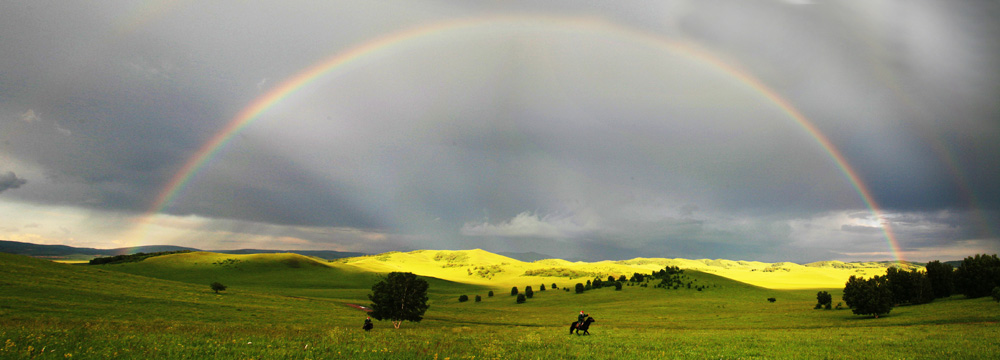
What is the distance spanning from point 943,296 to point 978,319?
137 feet

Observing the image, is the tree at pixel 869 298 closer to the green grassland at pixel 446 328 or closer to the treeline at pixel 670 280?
the green grassland at pixel 446 328

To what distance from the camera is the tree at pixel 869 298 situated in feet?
174

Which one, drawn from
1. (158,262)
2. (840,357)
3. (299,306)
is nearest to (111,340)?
(840,357)

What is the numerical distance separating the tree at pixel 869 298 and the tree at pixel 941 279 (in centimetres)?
2842

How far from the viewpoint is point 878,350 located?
22.9 meters

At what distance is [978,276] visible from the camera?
213 ft

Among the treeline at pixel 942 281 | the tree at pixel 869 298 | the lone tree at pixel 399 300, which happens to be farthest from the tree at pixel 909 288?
the lone tree at pixel 399 300

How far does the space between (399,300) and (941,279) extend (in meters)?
93.6

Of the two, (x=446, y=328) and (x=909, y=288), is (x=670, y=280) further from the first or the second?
(x=446, y=328)

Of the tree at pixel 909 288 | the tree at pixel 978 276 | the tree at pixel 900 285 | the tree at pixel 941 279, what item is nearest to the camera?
the tree at pixel 978 276

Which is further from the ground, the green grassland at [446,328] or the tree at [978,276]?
the tree at [978,276]

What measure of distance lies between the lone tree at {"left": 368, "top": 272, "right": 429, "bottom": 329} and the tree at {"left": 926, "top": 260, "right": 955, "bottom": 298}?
291 ft

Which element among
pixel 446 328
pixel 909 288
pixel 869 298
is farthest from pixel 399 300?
pixel 909 288

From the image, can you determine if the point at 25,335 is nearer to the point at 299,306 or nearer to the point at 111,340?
the point at 111,340
